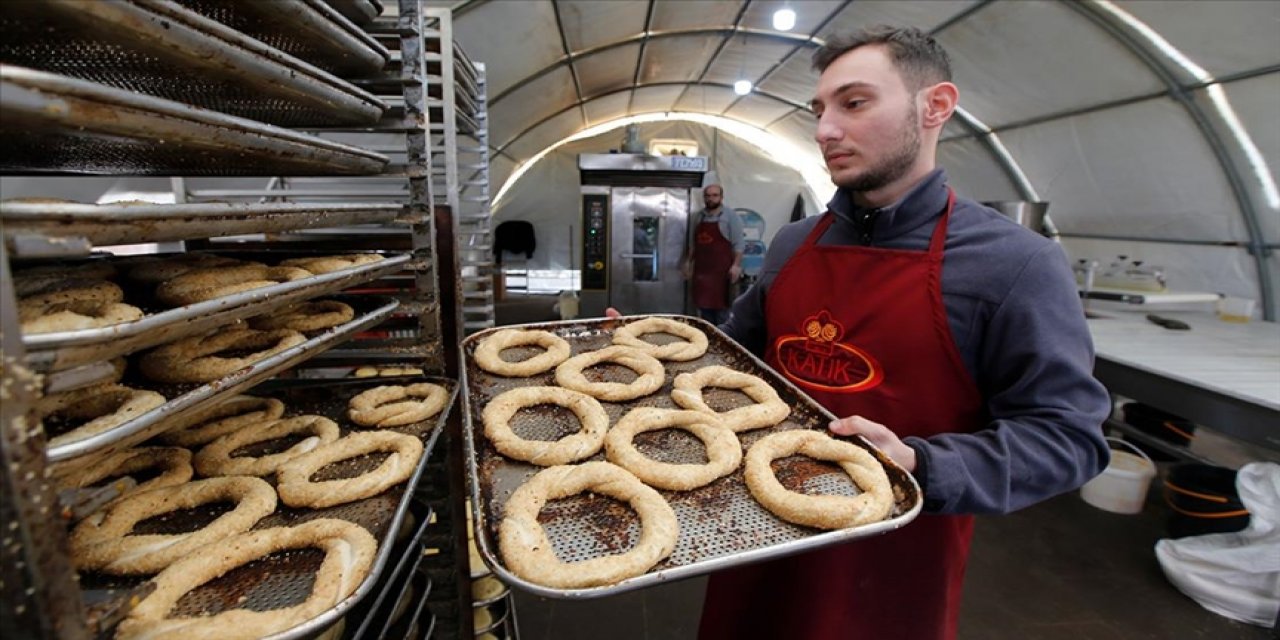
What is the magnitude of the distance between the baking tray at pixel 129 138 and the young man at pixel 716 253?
5456 millimetres

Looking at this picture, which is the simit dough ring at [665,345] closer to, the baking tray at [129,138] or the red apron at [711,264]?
the baking tray at [129,138]

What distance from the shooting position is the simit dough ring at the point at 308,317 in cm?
138

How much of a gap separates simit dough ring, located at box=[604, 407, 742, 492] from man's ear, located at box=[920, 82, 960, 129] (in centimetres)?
98

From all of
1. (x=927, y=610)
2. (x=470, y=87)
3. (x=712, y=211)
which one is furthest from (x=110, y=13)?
(x=712, y=211)

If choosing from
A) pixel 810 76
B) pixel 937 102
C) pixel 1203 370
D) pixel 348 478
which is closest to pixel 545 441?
pixel 348 478

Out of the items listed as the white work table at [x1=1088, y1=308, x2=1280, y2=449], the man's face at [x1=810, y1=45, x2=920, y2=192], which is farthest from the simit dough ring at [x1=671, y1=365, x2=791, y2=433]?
the white work table at [x1=1088, y1=308, x2=1280, y2=449]

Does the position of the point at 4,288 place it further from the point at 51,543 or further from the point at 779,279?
the point at 779,279

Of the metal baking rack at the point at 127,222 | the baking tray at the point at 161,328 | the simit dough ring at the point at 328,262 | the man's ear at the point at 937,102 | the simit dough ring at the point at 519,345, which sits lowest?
the simit dough ring at the point at 519,345

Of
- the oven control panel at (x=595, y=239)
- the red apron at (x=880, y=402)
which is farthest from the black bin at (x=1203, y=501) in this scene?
the oven control panel at (x=595, y=239)

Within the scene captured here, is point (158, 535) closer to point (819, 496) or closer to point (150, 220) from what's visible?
point (150, 220)

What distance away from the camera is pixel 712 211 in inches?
258

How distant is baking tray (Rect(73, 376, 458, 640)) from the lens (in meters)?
0.76

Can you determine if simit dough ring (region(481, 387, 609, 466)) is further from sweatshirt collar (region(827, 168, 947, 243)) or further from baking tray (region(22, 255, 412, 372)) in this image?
sweatshirt collar (region(827, 168, 947, 243))

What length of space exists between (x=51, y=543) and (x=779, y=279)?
163 centimetres
